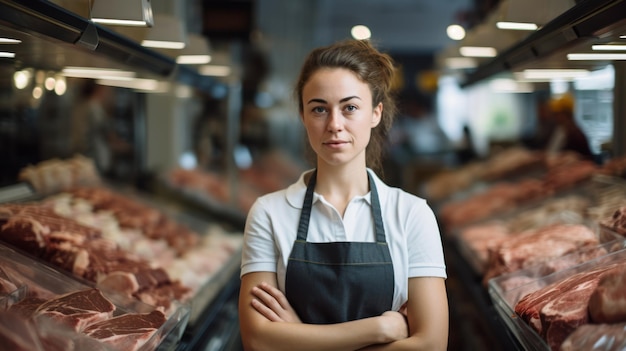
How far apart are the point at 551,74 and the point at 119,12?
3020 millimetres

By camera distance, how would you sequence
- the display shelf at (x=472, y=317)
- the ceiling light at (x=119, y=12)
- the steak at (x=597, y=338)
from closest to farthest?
the steak at (x=597, y=338) < the ceiling light at (x=119, y=12) < the display shelf at (x=472, y=317)

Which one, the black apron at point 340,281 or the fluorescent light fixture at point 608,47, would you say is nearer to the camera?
the black apron at point 340,281

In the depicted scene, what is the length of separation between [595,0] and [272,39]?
12824mm

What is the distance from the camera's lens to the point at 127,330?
8.18 ft

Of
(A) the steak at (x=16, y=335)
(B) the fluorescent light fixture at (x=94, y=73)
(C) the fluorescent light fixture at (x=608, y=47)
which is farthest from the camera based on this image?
(B) the fluorescent light fixture at (x=94, y=73)

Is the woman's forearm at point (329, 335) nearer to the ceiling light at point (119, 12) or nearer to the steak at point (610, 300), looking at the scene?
the steak at point (610, 300)

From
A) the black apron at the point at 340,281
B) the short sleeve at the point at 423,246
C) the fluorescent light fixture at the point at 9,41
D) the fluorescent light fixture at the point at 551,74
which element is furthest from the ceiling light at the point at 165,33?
the fluorescent light fixture at the point at 551,74

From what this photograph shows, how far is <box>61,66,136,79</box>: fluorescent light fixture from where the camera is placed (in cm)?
405

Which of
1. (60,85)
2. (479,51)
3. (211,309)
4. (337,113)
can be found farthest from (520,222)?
(60,85)

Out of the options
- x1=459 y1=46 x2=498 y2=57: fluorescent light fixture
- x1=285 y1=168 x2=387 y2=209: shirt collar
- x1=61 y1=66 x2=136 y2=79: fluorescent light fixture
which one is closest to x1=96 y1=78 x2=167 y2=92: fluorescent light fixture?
x1=61 y1=66 x2=136 y2=79: fluorescent light fixture

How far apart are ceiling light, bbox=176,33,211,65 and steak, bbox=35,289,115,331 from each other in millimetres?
2119

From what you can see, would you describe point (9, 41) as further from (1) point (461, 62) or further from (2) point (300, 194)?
(1) point (461, 62)

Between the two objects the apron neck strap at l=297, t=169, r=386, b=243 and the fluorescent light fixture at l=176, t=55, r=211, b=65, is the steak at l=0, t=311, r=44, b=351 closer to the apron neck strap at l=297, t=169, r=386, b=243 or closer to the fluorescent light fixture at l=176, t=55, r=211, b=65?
the apron neck strap at l=297, t=169, r=386, b=243

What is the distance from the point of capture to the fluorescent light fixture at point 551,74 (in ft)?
14.1
